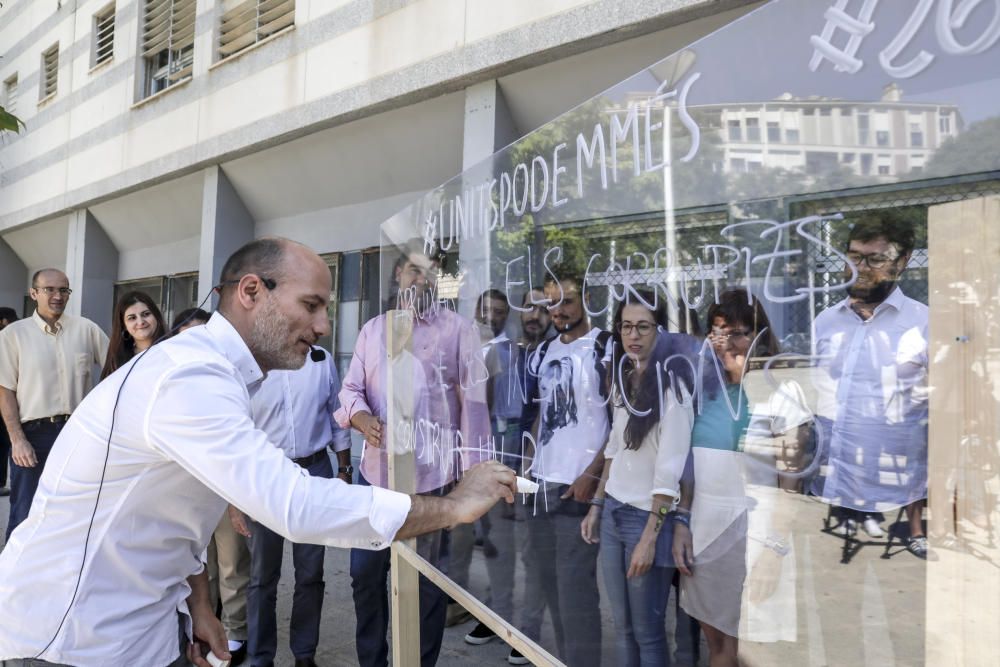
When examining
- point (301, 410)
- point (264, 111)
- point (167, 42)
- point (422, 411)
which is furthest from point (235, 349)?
point (167, 42)

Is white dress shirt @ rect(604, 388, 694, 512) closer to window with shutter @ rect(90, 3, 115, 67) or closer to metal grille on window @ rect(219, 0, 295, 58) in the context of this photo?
metal grille on window @ rect(219, 0, 295, 58)

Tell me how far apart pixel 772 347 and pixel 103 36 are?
1275 cm

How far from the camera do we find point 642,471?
1784mm

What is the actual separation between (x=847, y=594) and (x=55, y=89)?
14.6m

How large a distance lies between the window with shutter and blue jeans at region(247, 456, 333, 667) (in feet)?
33.2

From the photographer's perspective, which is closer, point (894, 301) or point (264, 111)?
point (894, 301)

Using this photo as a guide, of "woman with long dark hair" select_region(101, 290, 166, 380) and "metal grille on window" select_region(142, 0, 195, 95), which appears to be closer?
"woman with long dark hair" select_region(101, 290, 166, 380)

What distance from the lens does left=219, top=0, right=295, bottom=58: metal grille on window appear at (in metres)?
Answer: 7.70

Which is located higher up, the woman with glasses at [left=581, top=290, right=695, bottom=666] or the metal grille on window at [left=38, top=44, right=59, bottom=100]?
the metal grille on window at [left=38, top=44, right=59, bottom=100]

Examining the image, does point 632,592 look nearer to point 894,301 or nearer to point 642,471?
point 642,471

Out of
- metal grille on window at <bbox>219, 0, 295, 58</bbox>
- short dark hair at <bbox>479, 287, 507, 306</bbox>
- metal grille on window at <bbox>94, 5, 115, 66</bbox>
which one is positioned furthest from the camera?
metal grille on window at <bbox>94, 5, 115, 66</bbox>

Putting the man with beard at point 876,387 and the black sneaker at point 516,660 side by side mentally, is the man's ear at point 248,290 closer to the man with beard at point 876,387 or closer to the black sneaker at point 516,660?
the man with beard at point 876,387

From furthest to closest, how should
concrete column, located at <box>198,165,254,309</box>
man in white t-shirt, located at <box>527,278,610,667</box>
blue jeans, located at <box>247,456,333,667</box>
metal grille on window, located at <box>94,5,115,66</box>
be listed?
metal grille on window, located at <box>94,5,115,66</box>
concrete column, located at <box>198,165,254,309</box>
blue jeans, located at <box>247,456,333,667</box>
man in white t-shirt, located at <box>527,278,610,667</box>

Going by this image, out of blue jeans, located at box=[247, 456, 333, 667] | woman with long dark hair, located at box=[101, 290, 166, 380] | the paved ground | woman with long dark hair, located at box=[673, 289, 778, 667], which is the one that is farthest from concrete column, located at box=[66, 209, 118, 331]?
the paved ground
